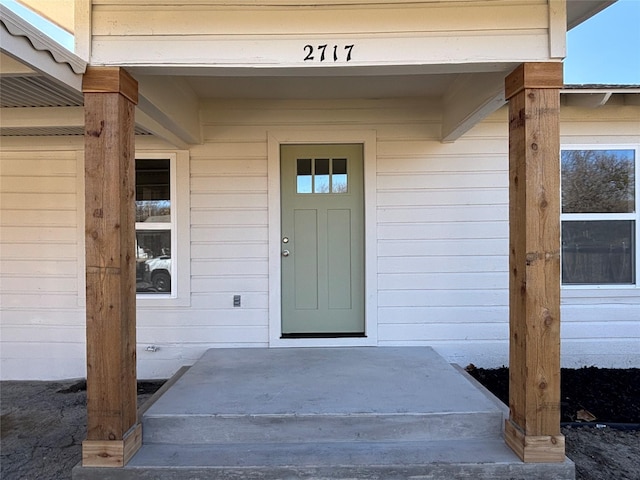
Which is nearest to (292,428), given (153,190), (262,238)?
(262,238)

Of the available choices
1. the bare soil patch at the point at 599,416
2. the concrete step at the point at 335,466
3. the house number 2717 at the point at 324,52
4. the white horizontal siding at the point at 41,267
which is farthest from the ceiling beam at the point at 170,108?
the bare soil patch at the point at 599,416

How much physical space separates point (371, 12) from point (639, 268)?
3589 mm

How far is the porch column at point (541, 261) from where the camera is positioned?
7.44 feet

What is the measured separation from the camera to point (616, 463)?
257cm

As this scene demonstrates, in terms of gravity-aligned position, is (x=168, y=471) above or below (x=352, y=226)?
below

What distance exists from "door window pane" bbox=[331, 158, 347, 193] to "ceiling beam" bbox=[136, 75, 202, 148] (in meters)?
1.29

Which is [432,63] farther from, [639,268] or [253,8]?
[639,268]

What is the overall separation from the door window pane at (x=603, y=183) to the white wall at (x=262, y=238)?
166 millimetres

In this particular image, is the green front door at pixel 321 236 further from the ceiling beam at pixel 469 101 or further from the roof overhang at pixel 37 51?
the roof overhang at pixel 37 51

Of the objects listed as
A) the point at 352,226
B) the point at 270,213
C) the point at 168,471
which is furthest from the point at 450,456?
the point at 270,213

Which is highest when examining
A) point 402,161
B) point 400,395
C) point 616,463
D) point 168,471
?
point 402,161

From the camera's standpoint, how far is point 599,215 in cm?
397

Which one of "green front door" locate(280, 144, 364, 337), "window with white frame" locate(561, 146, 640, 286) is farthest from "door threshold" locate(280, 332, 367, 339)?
"window with white frame" locate(561, 146, 640, 286)

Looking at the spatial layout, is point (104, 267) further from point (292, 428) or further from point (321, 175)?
point (321, 175)
